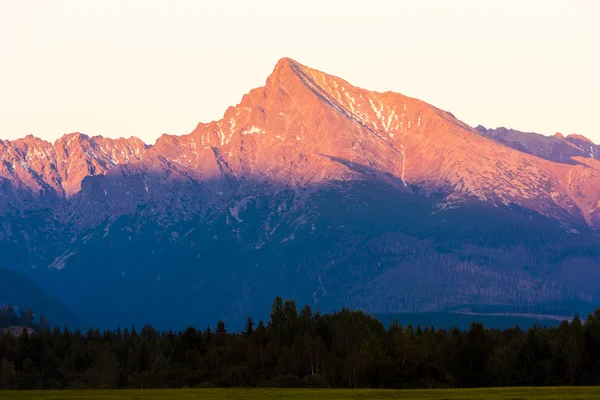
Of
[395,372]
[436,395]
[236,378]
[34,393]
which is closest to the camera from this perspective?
[436,395]

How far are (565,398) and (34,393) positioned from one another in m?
62.5

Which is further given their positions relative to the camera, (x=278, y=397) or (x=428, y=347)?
(x=428, y=347)

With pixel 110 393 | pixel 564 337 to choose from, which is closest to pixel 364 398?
pixel 110 393

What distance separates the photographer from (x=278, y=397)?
123250 mm

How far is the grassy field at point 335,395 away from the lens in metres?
114

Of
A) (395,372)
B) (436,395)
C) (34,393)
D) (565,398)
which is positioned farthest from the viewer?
(395,372)

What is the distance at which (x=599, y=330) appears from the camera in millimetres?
176875

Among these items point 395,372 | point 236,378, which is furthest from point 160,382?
point 395,372

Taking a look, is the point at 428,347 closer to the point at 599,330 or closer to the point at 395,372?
the point at 395,372

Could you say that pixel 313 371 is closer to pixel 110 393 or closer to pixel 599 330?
pixel 599 330

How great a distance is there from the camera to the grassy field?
11375cm

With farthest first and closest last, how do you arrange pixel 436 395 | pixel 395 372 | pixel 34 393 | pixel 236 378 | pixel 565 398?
pixel 236 378 → pixel 395 372 → pixel 34 393 → pixel 436 395 → pixel 565 398

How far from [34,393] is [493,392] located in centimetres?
5414

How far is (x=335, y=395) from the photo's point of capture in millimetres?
125125
